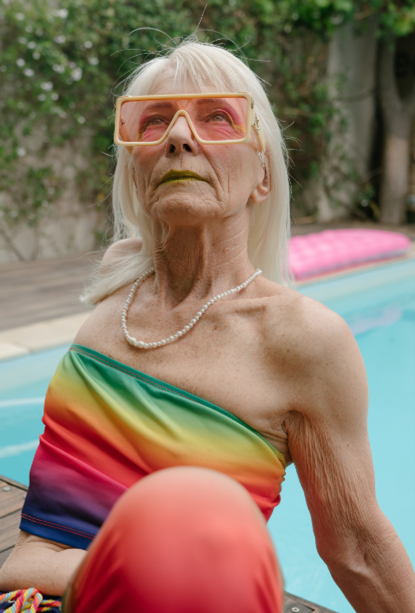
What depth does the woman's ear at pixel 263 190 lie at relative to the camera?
1.08 meters

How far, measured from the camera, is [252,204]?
1.12m

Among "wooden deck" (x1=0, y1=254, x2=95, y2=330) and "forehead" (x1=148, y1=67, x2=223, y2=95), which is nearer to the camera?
"forehead" (x1=148, y1=67, x2=223, y2=95)

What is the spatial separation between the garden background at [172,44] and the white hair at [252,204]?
10.1ft

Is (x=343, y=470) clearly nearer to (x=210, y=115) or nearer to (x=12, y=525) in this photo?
(x=210, y=115)

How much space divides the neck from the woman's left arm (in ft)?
0.65

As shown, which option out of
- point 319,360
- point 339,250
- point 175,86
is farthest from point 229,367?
point 339,250

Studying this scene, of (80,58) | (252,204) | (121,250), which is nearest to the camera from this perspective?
(252,204)

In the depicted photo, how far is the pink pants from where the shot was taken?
505 mm

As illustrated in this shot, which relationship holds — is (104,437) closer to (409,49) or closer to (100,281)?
(100,281)

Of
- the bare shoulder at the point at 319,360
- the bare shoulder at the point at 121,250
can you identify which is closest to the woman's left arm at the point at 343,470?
the bare shoulder at the point at 319,360

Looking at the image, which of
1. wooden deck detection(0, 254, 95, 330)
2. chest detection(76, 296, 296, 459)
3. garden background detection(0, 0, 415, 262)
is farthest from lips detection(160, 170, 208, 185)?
garden background detection(0, 0, 415, 262)

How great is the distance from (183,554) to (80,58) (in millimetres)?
6691

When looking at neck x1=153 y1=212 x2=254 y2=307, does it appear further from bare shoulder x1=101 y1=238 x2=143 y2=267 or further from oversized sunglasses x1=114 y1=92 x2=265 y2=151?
bare shoulder x1=101 y1=238 x2=143 y2=267

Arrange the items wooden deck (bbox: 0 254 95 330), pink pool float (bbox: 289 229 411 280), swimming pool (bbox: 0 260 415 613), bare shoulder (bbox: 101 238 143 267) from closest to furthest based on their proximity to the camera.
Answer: bare shoulder (bbox: 101 238 143 267)
swimming pool (bbox: 0 260 415 613)
wooden deck (bbox: 0 254 95 330)
pink pool float (bbox: 289 229 411 280)
